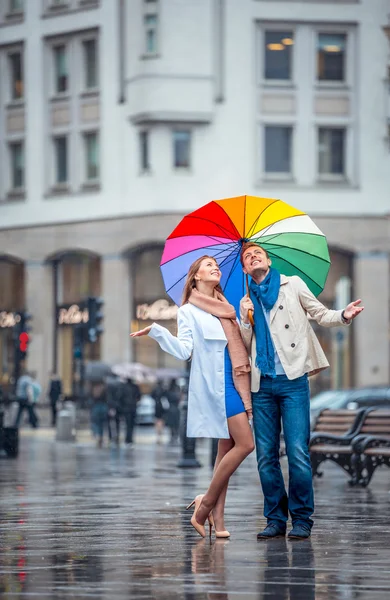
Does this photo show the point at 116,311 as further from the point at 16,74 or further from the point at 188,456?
the point at 188,456

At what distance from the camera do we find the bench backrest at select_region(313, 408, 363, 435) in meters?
19.3

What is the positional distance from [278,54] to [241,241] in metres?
43.7

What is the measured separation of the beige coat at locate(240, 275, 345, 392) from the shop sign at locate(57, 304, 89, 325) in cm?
4574

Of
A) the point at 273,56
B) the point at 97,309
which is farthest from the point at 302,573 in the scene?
the point at 273,56

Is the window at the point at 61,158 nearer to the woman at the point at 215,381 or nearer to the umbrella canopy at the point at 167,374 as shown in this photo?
the umbrella canopy at the point at 167,374

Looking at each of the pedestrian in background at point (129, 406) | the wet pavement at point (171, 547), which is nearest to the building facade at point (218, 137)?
the pedestrian in background at point (129, 406)

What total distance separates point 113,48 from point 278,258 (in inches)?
1747

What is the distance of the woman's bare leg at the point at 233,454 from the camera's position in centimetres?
1053

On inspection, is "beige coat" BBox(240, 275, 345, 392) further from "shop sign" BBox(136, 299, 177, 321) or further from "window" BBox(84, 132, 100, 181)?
"window" BBox(84, 132, 100, 181)

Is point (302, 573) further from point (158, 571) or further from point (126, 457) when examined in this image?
point (126, 457)

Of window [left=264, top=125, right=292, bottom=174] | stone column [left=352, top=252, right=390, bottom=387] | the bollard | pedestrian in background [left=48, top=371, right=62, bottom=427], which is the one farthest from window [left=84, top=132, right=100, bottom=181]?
the bollard

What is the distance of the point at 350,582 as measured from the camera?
8219 millimetres

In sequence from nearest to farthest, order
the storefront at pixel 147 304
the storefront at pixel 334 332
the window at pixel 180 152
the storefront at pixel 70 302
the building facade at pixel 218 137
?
the building facade at pixel 218 137 → the window at pixel 180 152 → the storefront at pixel 334 332 → the storefront at pixel 147 304 → the storefront at pixel 70 302

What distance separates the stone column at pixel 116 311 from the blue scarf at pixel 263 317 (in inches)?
1710
